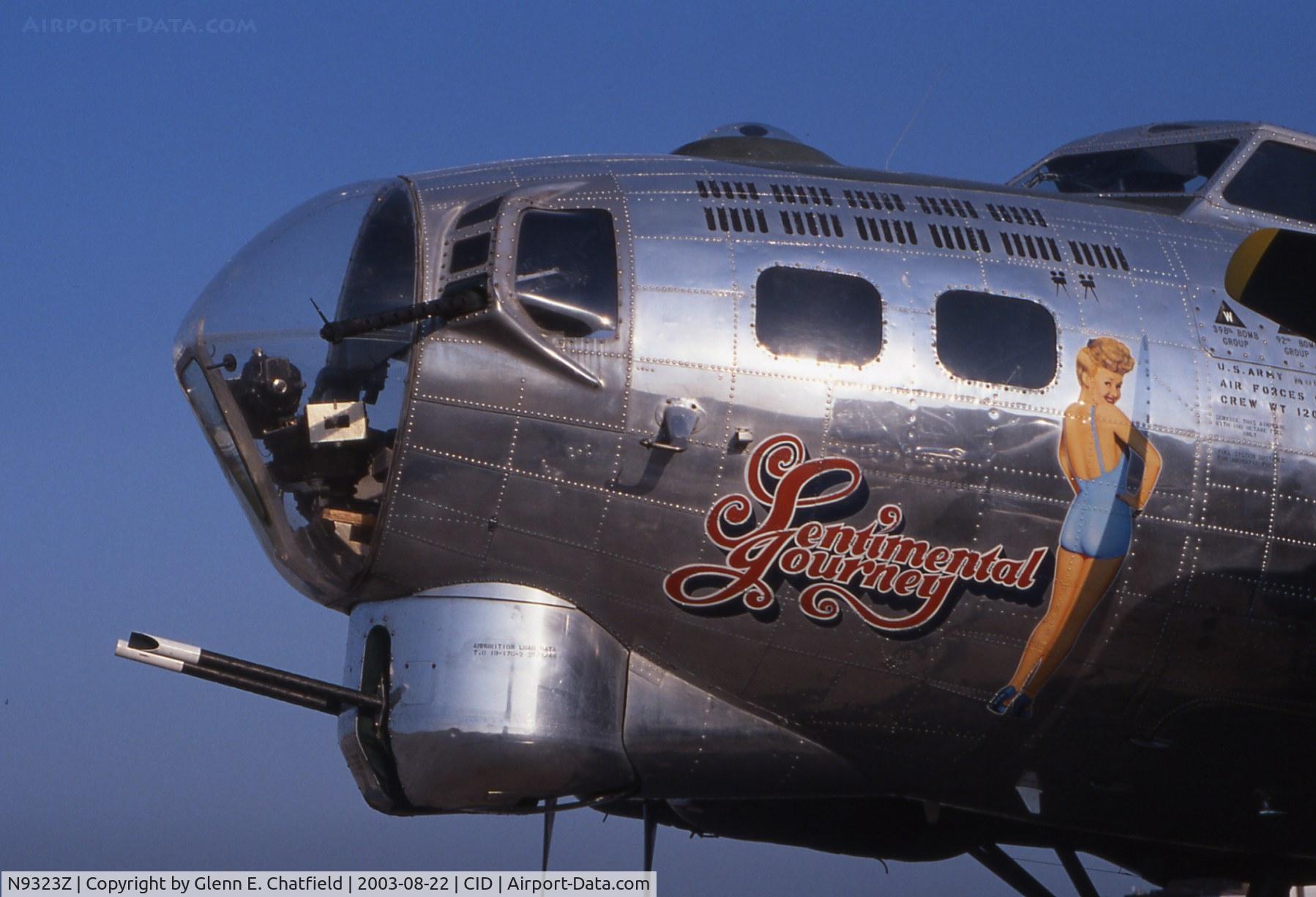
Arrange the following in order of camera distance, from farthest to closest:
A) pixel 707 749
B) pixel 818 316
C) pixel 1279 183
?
1. pixel 1279 183
2. pixel 707 749
3. pixel 818 316

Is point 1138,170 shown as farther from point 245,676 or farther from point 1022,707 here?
point 245,676

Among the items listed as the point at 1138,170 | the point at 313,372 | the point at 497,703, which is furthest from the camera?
the point at 1138,170

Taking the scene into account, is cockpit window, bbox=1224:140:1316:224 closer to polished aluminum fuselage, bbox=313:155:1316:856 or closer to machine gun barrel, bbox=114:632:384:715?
polished aluminum fuselage, bbox=313:155:1316:856

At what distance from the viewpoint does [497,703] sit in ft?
29.4

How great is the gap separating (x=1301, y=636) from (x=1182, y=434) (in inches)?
58.5

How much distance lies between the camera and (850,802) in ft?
39.6

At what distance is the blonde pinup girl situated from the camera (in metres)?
9.55

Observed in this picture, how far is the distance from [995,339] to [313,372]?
3.94 metres

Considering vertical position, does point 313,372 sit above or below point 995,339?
below

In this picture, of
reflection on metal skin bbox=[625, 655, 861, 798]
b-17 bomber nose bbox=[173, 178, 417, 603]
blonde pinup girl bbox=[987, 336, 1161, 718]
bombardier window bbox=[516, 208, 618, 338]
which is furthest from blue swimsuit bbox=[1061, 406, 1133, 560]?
b-17 bomber nose bbox=[173, 178, 417, 603]

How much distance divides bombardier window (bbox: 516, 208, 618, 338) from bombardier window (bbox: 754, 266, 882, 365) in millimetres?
873

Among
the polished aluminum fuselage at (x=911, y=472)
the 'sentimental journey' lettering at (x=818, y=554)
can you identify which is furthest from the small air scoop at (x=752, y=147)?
the 'sentimental journey' lettering at (x=818, y=554)

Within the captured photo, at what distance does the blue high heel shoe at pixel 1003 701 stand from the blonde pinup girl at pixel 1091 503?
0.08ft

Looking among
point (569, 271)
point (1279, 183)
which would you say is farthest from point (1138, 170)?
point (569, 271)
